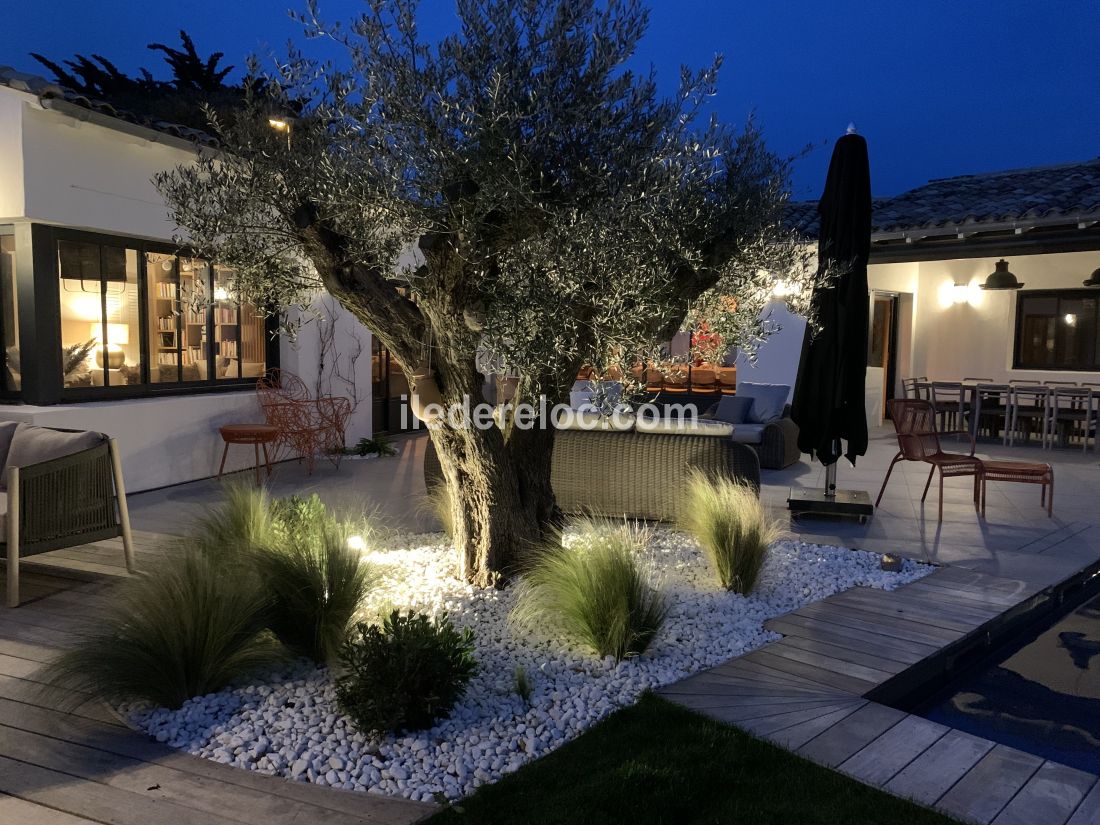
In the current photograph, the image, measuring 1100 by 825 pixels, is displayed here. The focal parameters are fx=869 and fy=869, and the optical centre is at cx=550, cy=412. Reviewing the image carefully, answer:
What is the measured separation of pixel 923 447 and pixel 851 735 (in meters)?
4.35

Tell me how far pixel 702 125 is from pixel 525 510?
6.52ft

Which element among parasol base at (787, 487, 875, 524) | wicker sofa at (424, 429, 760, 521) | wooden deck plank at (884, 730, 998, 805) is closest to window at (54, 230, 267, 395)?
wicker sofa at (424, 429, 760, 521)

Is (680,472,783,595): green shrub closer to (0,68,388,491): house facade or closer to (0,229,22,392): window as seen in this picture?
(0,68,388,491): house facade

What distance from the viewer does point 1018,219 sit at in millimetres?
9117

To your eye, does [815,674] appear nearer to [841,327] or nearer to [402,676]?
[402,676]

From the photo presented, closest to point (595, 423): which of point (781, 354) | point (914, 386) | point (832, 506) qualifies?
point (832, 506)

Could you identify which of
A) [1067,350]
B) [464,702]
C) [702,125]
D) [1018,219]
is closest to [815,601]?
[464,702]

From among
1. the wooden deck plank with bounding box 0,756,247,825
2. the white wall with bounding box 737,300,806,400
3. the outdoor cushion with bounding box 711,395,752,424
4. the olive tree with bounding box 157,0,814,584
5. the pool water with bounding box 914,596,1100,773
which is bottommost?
the pool water with bounding box 914,596,1100,773

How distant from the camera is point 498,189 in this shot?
3.09 metres

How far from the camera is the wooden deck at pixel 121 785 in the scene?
7.55 ft

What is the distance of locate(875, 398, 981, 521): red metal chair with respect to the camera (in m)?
6.32

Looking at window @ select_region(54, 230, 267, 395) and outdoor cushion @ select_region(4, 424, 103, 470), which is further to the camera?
window @ select_region(54, 230, 267, 395)

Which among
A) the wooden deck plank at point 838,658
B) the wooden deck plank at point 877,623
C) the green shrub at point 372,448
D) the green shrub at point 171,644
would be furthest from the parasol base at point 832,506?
the green shrub at point 372,448

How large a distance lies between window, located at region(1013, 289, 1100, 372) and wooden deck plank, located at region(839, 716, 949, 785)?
11.9 meters
